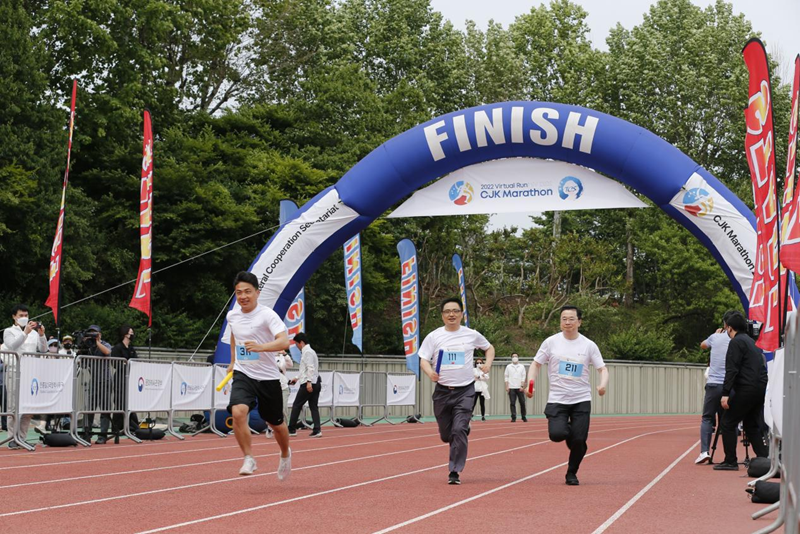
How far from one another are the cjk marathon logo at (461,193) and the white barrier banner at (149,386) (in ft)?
19.2

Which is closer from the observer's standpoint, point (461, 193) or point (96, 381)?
point (96, 381)

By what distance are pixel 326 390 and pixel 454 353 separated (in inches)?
522

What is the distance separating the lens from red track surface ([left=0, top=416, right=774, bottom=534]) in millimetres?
7777

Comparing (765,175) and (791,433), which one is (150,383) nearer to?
(765,175)

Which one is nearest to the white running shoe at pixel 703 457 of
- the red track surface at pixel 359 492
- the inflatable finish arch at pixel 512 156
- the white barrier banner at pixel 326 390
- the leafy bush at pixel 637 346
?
the red track surface at pixel 359 492

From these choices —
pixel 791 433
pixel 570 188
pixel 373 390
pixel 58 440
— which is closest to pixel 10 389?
pixel 58 440

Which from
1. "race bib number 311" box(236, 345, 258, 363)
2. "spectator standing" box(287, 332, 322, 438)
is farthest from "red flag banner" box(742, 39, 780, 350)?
"spectator standing" box(287, 332, 322, 438)

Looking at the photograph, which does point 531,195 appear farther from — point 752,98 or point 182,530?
point 182,530

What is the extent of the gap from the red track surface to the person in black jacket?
64 cm

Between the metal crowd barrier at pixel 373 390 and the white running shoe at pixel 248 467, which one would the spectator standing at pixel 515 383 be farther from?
the white running shoe at pixel 248 467

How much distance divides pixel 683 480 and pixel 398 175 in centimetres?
937

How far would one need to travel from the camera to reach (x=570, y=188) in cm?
1980

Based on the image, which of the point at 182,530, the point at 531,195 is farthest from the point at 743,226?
the point at 182,530

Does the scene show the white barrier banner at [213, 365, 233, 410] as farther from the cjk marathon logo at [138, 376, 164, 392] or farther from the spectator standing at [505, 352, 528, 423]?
the spectator standing at [505, 352, 528, 423]
